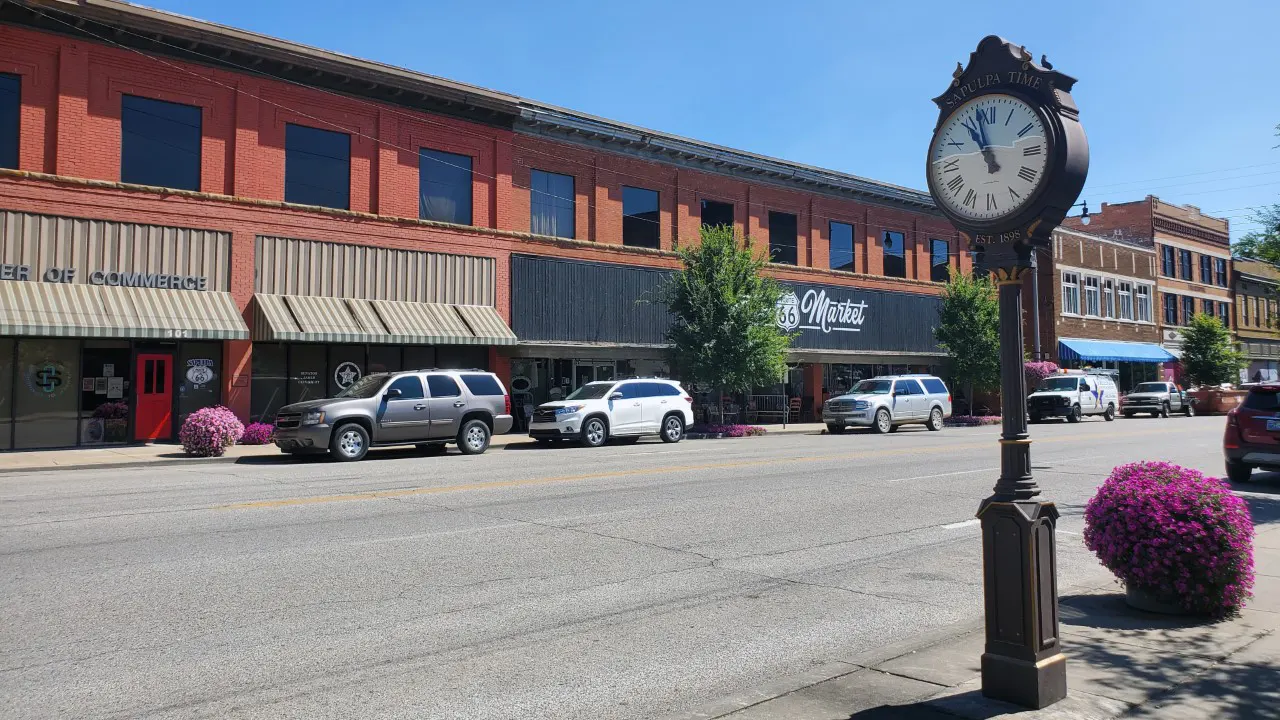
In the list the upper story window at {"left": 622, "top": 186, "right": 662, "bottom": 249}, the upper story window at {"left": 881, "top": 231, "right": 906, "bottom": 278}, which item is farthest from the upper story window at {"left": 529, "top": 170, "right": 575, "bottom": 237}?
the upper story window at {"left": 881, "top": 231, "right": 906, "bottom": 278}

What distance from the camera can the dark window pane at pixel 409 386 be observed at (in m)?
18.7

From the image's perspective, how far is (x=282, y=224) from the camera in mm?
22609

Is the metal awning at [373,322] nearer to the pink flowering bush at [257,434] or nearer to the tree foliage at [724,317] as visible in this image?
the pink flowering bush at [257,434]

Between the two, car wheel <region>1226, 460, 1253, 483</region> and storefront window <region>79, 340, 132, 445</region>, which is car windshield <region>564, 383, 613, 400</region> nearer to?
storefront window <region>79, 340, 132, 445</region>

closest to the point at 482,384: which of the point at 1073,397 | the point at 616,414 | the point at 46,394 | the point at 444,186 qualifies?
the point at 616,414

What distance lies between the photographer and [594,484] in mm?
13070

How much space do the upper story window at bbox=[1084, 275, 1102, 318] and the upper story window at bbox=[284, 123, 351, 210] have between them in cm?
3986

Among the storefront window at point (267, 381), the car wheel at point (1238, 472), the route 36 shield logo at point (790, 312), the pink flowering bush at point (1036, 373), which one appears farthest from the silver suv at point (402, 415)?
the pink flowering bush at point (1036, 373)

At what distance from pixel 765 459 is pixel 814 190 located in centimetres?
2011

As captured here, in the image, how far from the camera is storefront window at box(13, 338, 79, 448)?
19281 mm

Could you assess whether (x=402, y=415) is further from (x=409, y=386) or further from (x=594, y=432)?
(x=594, y=432)

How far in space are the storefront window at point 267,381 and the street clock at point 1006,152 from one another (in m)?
20.3

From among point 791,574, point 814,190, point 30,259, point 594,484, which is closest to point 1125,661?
point 791,574

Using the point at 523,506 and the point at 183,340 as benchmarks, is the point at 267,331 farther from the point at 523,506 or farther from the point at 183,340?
the point at 523,506
